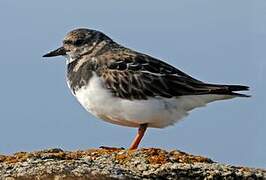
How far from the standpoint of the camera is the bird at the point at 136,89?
30.8 ft

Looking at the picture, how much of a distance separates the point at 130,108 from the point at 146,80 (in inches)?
27.3

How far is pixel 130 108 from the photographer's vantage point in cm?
940

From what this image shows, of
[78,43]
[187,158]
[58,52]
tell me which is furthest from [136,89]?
[187,158]

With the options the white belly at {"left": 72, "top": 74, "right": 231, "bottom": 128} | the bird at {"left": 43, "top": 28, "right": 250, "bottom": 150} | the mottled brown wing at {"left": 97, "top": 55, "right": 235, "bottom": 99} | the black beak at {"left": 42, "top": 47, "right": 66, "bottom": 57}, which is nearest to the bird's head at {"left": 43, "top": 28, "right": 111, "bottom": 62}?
the black beak at {"left": 42, "top": 47, "right": 66, "bottom": 57}

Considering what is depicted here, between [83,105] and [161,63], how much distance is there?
1.48 meters

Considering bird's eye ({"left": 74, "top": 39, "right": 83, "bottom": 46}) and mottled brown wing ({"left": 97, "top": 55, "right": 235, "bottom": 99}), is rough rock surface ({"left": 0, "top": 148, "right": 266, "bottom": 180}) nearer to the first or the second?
mottled brown wing ({"left": 97, "top": 55, "right": 235, "bottom": 99})

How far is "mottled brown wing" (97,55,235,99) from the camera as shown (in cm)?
968

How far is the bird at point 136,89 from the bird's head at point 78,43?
10.5 inches

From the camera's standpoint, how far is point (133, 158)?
19.3 ft

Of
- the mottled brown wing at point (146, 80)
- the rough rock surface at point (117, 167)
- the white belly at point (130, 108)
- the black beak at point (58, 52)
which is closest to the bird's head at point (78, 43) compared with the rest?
the black beak at point (58, 52)

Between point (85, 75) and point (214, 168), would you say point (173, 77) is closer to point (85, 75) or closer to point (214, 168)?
point (85, 75)

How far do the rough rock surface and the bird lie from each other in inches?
114

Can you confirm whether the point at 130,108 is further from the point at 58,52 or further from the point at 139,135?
the point at 58,52

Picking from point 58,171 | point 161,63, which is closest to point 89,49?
point 161,63
